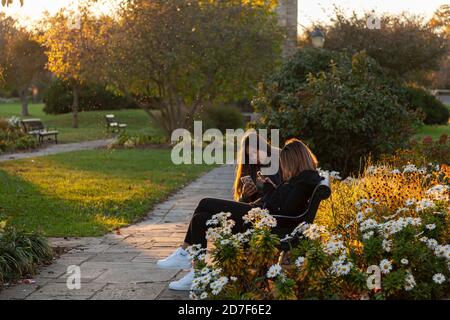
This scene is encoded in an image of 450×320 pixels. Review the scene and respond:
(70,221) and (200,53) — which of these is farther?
(200,53)

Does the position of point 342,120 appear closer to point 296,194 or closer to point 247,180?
point 247,180

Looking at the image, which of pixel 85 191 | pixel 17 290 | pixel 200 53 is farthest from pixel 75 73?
pixel 17 290

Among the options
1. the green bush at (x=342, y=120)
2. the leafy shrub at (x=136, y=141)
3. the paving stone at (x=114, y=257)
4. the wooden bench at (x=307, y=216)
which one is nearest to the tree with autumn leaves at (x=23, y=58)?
the leafy shrub at (x=136, y=141)

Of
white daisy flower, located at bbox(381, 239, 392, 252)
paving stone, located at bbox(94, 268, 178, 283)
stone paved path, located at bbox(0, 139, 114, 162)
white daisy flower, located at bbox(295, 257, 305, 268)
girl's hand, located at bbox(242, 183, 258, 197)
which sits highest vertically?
girl's hand, located at bbox(242, 183, 258, 197)

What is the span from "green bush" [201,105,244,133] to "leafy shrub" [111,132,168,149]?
5189mm

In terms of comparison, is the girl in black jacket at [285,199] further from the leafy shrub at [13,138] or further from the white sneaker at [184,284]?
the leafy shrub at [13,138]

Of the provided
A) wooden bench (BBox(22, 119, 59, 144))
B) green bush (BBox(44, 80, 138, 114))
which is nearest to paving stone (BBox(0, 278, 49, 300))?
wooden bench (BBox(22, 119, 59, 144))

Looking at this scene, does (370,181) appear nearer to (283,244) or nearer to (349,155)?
(283,244)

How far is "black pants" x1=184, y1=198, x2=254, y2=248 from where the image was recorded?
19.2 ft

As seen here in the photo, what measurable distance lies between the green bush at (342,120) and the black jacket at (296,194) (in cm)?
584

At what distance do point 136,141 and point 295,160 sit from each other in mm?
17728

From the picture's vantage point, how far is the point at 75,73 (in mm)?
23875

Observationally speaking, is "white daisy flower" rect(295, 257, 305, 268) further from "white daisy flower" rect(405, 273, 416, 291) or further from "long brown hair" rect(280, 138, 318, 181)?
"long brown hair" rect(280, 138, 318, 181)

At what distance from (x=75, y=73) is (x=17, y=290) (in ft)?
61.9
